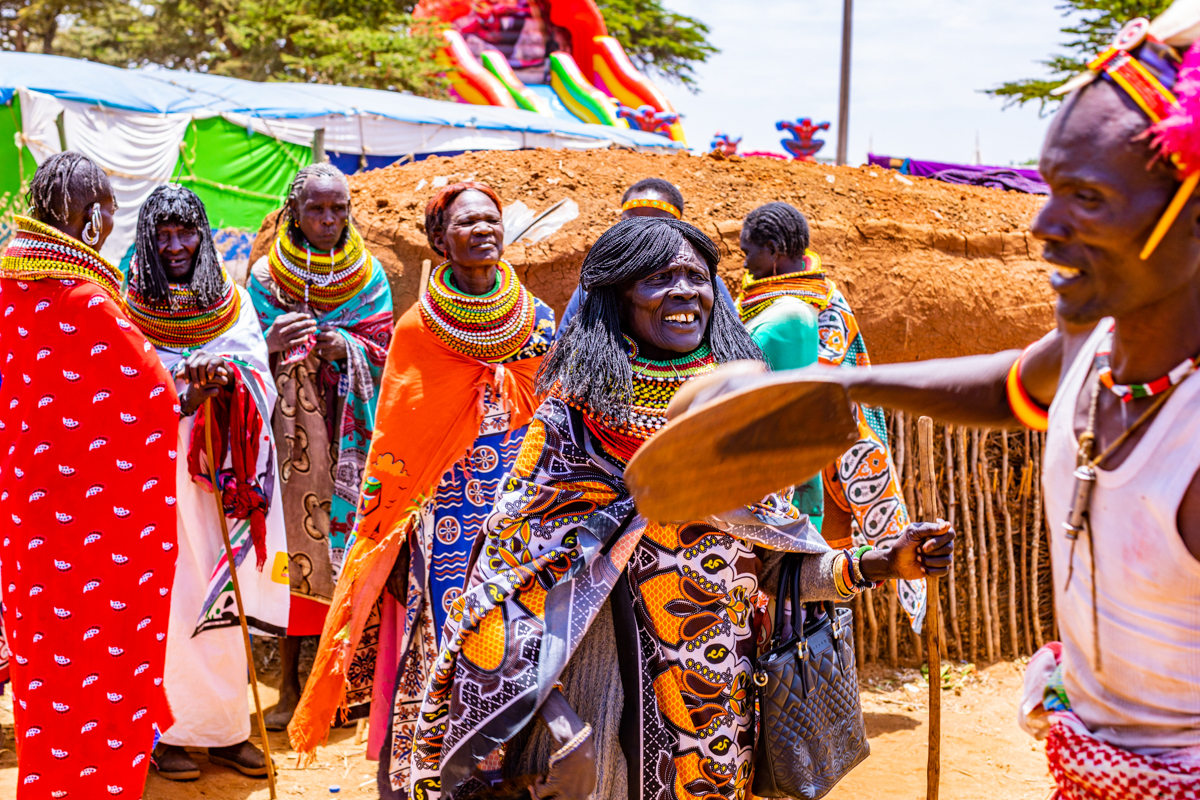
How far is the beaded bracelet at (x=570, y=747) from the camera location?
2.46 meters

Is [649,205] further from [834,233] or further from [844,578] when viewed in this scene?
[844,578]

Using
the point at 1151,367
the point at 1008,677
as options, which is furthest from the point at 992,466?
the point at 1151,367

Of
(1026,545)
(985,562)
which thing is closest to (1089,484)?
(985,562)

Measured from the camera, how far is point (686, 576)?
2684mm

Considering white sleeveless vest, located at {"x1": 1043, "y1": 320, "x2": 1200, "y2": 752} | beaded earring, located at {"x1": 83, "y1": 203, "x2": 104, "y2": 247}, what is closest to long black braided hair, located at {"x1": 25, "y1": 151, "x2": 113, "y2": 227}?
beaded earring, located at {"x1": 83, "y1": 203, "x2": 104, "y2": 247}

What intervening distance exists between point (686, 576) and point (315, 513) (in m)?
3.06

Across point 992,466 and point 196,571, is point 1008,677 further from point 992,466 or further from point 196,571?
point 196,571

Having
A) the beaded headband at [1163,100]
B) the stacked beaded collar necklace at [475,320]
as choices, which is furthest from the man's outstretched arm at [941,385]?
the stacked beaded collar necklace at [475,320]

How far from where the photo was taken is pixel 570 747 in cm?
246

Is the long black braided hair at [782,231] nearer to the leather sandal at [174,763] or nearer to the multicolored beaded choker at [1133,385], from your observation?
the multicolored beaded choker at [1133,385]

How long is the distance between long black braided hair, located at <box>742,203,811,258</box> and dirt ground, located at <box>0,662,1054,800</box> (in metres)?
2.46

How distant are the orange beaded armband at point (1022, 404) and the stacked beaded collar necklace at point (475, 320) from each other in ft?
9.32

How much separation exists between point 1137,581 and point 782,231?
3.54 m

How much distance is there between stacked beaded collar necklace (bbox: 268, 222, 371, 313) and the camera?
16.6 ft
